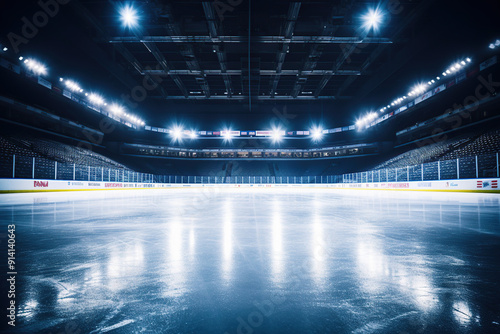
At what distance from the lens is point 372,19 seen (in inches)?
563

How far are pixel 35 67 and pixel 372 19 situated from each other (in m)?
25.8

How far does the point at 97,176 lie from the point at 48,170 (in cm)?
432

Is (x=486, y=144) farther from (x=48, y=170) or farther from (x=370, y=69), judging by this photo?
(x=48, y=170)

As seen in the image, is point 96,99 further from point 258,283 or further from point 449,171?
point 449,171

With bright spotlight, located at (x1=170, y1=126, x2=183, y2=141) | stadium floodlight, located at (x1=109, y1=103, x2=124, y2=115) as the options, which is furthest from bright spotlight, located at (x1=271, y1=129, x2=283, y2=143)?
stadium floodlight, located at (x1=109, y1=103, x2=124, y2=115)

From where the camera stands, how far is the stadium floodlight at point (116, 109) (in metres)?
28.0

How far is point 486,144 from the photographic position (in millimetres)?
16812

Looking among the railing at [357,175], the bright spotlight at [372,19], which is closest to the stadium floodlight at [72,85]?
the railing at [357,175]

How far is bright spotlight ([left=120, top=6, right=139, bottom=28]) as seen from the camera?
13.7m

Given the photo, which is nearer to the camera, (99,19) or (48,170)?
(48,170)

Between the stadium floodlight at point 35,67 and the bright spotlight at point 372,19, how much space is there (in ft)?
80.9

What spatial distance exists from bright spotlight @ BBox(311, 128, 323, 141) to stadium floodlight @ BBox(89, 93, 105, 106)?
32.3 meters

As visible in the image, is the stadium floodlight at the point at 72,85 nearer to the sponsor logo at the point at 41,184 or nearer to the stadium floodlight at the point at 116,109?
the stadium floodlight at the point at 116,109

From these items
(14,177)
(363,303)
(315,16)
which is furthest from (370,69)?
(14,177)
